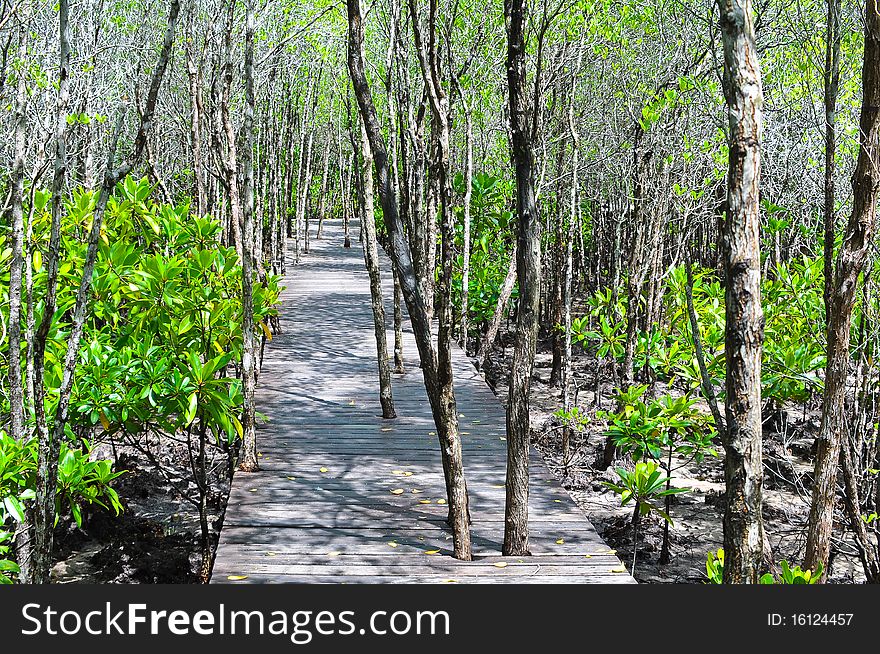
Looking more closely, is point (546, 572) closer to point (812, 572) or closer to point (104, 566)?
point (812, 572)

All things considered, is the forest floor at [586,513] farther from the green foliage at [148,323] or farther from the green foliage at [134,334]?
the green foliage at [148,323]

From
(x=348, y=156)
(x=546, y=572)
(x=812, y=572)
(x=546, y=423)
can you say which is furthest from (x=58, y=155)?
(x=348, y=156)

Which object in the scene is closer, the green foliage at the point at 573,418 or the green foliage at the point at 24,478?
the green foliage at the point at 24,478

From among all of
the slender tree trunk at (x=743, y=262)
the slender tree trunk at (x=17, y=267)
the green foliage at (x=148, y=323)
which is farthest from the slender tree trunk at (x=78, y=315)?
the slender tree trunk at (x=743, y=262)

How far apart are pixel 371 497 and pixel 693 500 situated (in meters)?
3.52

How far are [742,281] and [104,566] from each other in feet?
16.5

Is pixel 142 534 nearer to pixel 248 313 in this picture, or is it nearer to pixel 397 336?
pixel 248 313

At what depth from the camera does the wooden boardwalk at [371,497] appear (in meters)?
4.43

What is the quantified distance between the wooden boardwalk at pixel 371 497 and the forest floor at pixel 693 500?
106 cm

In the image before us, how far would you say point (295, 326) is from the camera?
10.9m

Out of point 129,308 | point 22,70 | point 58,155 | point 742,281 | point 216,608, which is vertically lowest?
point 216,608

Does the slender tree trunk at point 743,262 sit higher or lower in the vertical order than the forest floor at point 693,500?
higher

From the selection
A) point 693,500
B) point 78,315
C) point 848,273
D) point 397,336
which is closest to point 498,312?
point 397,336

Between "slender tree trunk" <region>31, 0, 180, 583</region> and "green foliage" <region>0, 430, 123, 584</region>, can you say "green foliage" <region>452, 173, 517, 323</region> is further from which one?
"slender tree trunk" <region>31, 0, 180, 583</region>
